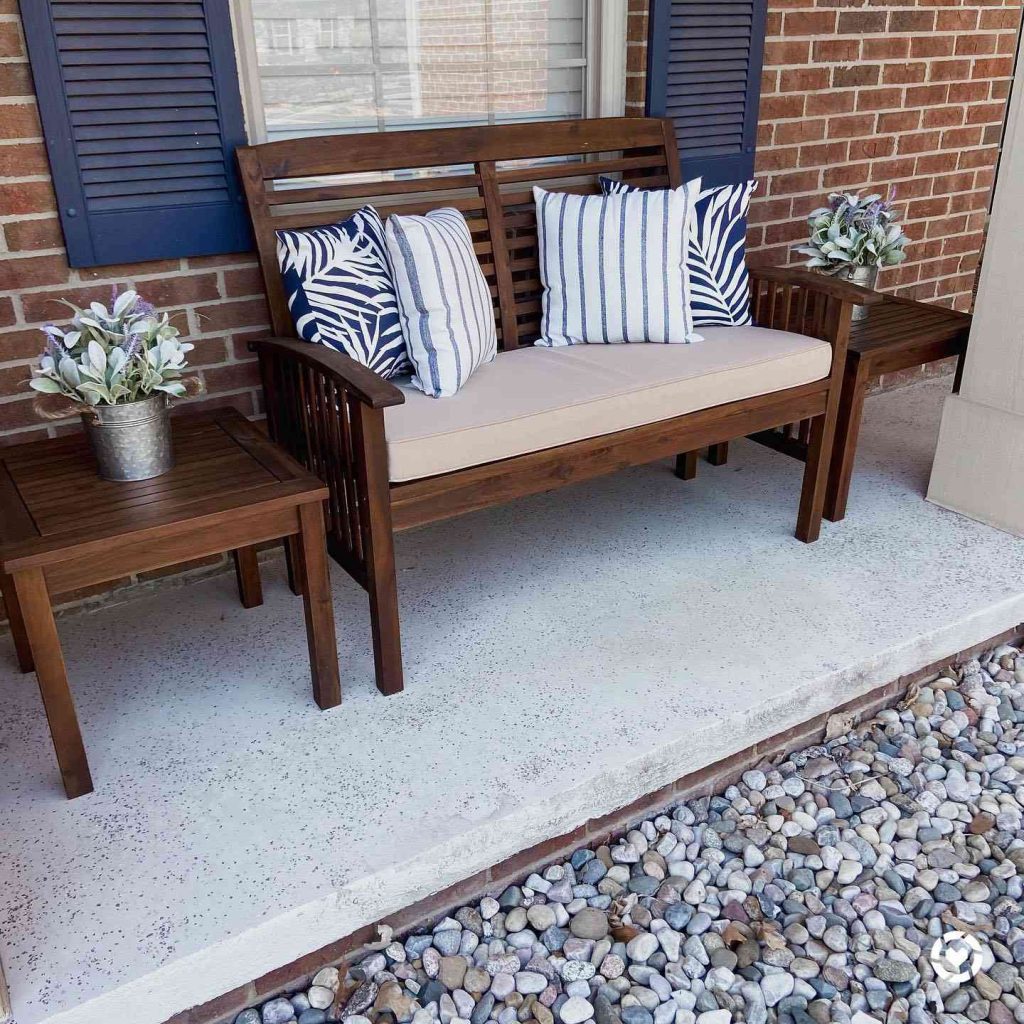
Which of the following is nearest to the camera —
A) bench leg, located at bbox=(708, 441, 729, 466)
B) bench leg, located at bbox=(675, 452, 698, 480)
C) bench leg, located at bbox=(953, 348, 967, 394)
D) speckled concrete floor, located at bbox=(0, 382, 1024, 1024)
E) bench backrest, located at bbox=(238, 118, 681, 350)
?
speckled concrete floor, located at bbox=(0, 382, 1024, 1024)

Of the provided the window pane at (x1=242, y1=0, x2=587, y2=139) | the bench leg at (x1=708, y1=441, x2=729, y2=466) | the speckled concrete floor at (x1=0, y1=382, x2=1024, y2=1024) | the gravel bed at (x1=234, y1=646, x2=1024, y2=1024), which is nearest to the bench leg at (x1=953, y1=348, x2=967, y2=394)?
the speckled concrete floor at (x1=0, y1=382, x2=1024, y2=1024)

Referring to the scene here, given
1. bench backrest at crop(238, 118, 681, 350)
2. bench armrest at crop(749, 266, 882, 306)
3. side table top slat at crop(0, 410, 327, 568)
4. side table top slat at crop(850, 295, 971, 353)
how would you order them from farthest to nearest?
side table top slat at crop(850, 295, 971, 353) < bench armrest at crop(749, 266, 882, 306) < bench backrest at crop(238, 118, 681, 350) < side table top slat at crop(0, 410, 327, 568)

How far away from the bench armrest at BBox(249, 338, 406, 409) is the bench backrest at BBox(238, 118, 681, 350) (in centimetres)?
12

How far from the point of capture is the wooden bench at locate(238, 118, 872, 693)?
205cm

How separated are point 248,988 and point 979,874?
4.33 ft

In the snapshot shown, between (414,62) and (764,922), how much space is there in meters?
2.15

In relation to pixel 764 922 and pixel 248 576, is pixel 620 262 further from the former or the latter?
pixel 764 922

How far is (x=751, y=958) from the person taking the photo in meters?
1.70

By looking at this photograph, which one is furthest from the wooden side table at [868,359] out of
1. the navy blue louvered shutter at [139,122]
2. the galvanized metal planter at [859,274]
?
the navy blue louvered shutter at [139,122]

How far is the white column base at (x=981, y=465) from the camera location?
2752 millimetres

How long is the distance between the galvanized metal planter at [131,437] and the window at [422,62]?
Answer: 35.0 inches

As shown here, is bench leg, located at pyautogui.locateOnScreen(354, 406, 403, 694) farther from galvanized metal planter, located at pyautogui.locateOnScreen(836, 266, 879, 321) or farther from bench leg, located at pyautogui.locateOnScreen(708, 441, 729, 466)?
galvanized metal planter, located at pyautogui.locateOnScreen(836, 266, 879, 321)


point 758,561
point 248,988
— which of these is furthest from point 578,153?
point 248,988

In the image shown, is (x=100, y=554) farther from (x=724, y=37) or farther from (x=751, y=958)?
(x=724, y=37)
